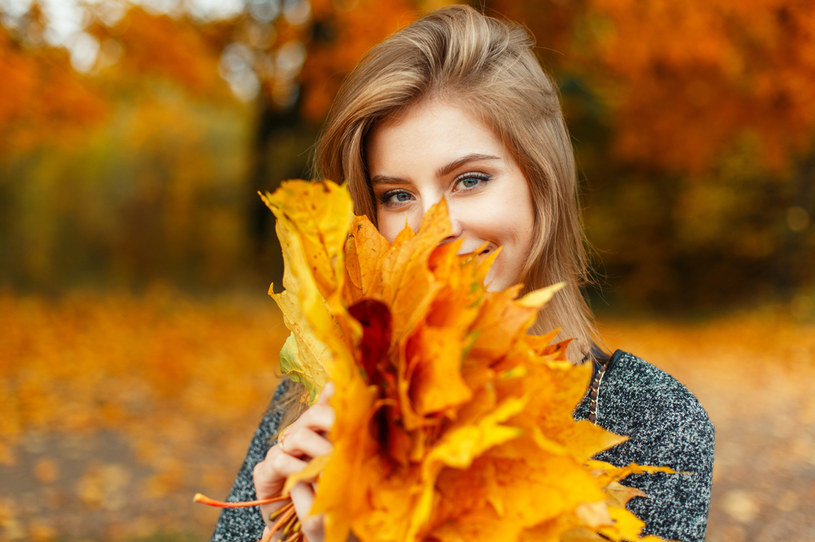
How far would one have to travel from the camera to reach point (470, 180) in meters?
1.64

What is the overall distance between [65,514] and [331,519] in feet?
15.0

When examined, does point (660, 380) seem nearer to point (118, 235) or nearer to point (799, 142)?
point (799, 142)

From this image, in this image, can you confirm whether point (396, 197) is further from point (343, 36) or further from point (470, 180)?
point (343, 36)

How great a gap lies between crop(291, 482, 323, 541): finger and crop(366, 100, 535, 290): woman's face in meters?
A: 0.78

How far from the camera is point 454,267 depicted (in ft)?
2.88

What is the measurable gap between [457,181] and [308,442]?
2.87 ft

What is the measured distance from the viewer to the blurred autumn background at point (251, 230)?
5676mm

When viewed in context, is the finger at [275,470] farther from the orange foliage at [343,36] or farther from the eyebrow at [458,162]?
the orange foliage at [343,36]

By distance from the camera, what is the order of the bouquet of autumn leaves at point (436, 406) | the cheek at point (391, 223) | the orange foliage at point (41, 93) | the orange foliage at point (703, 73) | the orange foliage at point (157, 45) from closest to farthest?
the bouquet of autumn leaves at point (436, 406), the cheek at point (391, 223), the orange foliage at point (41, 93), the orange foliage at point (703, 73), the orange foliage at point (157, 45)

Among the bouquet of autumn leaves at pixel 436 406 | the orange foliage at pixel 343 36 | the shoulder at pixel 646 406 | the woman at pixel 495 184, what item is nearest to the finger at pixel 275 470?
the bouquet of autumn leaves at pixel 436 406

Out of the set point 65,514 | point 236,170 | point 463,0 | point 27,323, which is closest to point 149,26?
point 463,0

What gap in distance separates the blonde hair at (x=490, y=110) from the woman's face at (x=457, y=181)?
0.15 feet

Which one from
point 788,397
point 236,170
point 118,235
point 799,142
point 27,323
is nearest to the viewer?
point 788,397

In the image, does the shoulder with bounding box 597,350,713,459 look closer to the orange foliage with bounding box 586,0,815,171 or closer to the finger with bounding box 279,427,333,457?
the finger with bounding box 279,427,333,457
